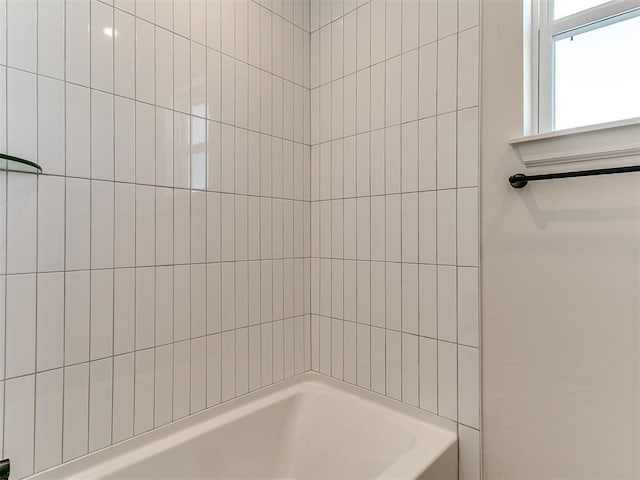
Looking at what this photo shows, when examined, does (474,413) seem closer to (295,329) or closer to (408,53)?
(295,329)

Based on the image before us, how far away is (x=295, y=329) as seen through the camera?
179cm

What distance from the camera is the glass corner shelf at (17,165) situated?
95 cm

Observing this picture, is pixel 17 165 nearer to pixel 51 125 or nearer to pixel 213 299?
pixel 51 125

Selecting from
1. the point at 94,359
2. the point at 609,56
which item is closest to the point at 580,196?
the point at 609,56

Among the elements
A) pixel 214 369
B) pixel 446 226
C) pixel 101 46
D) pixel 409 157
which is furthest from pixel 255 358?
pixel 101 46

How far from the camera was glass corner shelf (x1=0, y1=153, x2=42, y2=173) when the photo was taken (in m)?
0.95

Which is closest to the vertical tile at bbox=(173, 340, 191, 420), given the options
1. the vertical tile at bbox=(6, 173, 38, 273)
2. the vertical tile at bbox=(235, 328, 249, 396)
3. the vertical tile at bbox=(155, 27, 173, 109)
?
the vertical tile at bbox=(235, 328, 249, 396)

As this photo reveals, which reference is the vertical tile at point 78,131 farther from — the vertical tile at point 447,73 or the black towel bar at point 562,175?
the black towel bar at point 562,175

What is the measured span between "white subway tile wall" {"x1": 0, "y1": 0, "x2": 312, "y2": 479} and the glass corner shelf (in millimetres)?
19

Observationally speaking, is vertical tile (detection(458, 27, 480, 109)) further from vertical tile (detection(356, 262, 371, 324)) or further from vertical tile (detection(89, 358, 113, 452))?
vertical tile (detection(89, 358, 113, 452))

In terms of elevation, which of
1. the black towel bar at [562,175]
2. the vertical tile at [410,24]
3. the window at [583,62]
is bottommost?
the black towel bar at [562,175]

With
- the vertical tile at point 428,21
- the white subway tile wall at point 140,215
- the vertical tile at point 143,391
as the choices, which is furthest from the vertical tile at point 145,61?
the vertical tile at point 428,21

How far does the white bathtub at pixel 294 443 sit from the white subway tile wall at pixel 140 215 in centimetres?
7

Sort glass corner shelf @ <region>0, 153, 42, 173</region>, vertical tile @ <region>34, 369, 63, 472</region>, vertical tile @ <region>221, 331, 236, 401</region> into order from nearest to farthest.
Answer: glass corner shelf @ <region>0, 153, 42, 173</region> → vertical tile @ <region>34, 369, 63, 472</region> → vertical tile @ <region>221, 331, 236, 401</region>
